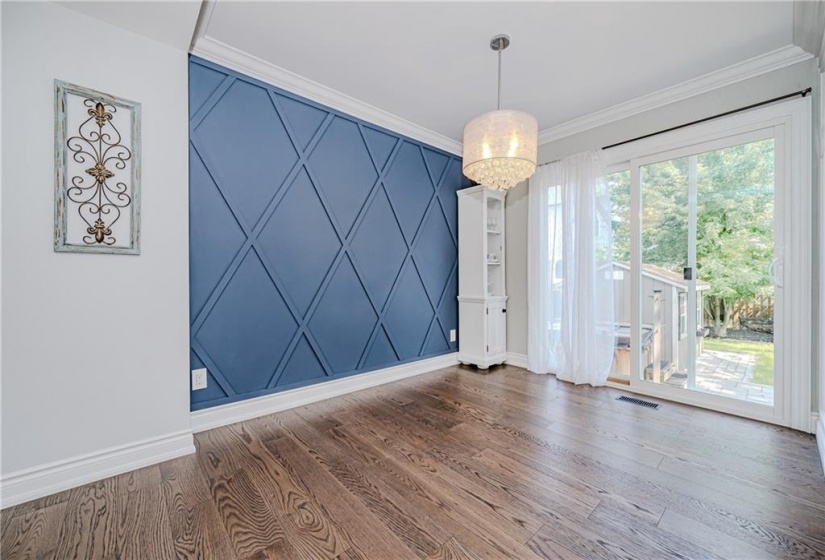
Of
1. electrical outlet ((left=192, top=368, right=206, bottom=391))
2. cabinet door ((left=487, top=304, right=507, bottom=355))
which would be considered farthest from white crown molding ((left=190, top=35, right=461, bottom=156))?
electrical outlet ((left=192, top=368, right=206, bottom=391))

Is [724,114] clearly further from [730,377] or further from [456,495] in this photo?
[456,495]

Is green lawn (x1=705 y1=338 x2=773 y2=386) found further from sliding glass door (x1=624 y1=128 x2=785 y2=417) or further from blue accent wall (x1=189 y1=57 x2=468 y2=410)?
blue accent wall (x1=189 y1=57 x2=468 y2=410)

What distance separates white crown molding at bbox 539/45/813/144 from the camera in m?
2.29

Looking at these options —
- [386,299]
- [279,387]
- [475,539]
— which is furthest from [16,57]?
[475,539]

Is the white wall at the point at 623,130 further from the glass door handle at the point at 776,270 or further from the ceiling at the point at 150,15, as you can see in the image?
the ceiling at the point at 150,15

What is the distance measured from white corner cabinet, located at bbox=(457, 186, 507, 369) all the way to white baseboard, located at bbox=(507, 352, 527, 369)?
0.26 ft

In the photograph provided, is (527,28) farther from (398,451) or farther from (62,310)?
(62,310)

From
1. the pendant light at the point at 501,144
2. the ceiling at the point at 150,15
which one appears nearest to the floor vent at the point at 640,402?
the pendant light at the point at 501,144

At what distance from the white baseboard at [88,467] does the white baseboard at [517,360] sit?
3114 mm

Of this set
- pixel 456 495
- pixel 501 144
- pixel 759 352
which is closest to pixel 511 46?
pixel 501 144

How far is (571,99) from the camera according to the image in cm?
292

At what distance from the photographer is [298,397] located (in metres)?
2.64

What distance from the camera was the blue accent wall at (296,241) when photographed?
88.5 inches

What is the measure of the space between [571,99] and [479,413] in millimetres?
2794
